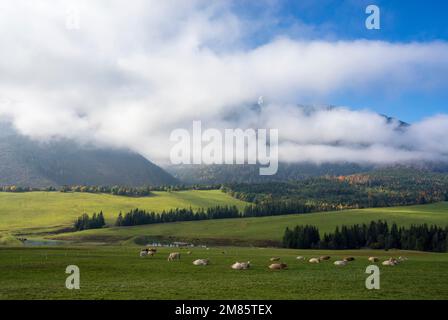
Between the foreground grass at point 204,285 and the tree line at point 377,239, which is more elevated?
the foreground grass at point 204,285

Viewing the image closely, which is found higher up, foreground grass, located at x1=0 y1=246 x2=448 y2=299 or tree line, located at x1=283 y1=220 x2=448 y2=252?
foreground grass, located at x1=0 y1=246 x2=448 y2=299

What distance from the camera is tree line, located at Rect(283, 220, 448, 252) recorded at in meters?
142

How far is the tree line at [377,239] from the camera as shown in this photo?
14200 centimetres

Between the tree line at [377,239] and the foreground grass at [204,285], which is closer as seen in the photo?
the foreground grass at [204,285]

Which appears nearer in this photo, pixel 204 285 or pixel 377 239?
pixel 204 285

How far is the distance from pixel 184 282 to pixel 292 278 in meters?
11.3

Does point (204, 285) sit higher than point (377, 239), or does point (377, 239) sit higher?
point (204, 285)

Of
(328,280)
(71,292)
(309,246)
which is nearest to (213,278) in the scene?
(328,280)

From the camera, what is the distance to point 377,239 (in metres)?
149

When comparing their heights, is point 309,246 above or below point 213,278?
below

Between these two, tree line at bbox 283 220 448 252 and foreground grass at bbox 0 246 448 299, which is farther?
tree line at bbox 283 220 448 252
